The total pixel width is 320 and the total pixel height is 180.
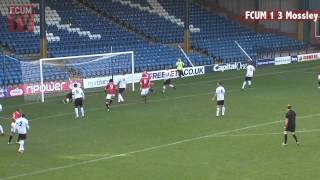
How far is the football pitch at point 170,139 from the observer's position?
22.2 meters

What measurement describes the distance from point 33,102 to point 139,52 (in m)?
15.3

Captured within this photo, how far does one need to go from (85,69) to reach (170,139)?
17.4 m

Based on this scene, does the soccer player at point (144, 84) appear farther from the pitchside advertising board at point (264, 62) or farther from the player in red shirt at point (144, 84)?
the pitchside advertising board at point (264, 62)

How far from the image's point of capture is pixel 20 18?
1722 inches

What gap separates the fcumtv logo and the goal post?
11.7 ft

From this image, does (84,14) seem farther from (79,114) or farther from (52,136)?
(52,136)

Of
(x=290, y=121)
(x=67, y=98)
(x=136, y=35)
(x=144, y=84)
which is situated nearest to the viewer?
(x=290, y=121)

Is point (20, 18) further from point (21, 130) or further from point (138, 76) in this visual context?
point (21, 130)

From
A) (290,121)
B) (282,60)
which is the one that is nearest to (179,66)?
(282,60)

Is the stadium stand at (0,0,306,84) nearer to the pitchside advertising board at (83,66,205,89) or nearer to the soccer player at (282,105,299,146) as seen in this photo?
the pitchside advertising board at (83,66,205,89)

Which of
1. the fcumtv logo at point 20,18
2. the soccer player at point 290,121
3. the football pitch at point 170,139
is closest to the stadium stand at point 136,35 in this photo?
→ the fcumtv logo at point 20,18

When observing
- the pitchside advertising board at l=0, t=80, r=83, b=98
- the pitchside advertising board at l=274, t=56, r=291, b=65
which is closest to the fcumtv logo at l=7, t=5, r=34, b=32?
the pitchside advertising board at l=0, t=80, r=83, b=98

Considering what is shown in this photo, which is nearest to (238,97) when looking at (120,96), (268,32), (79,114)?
(120,96)

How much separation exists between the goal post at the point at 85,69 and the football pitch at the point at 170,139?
132 cm
